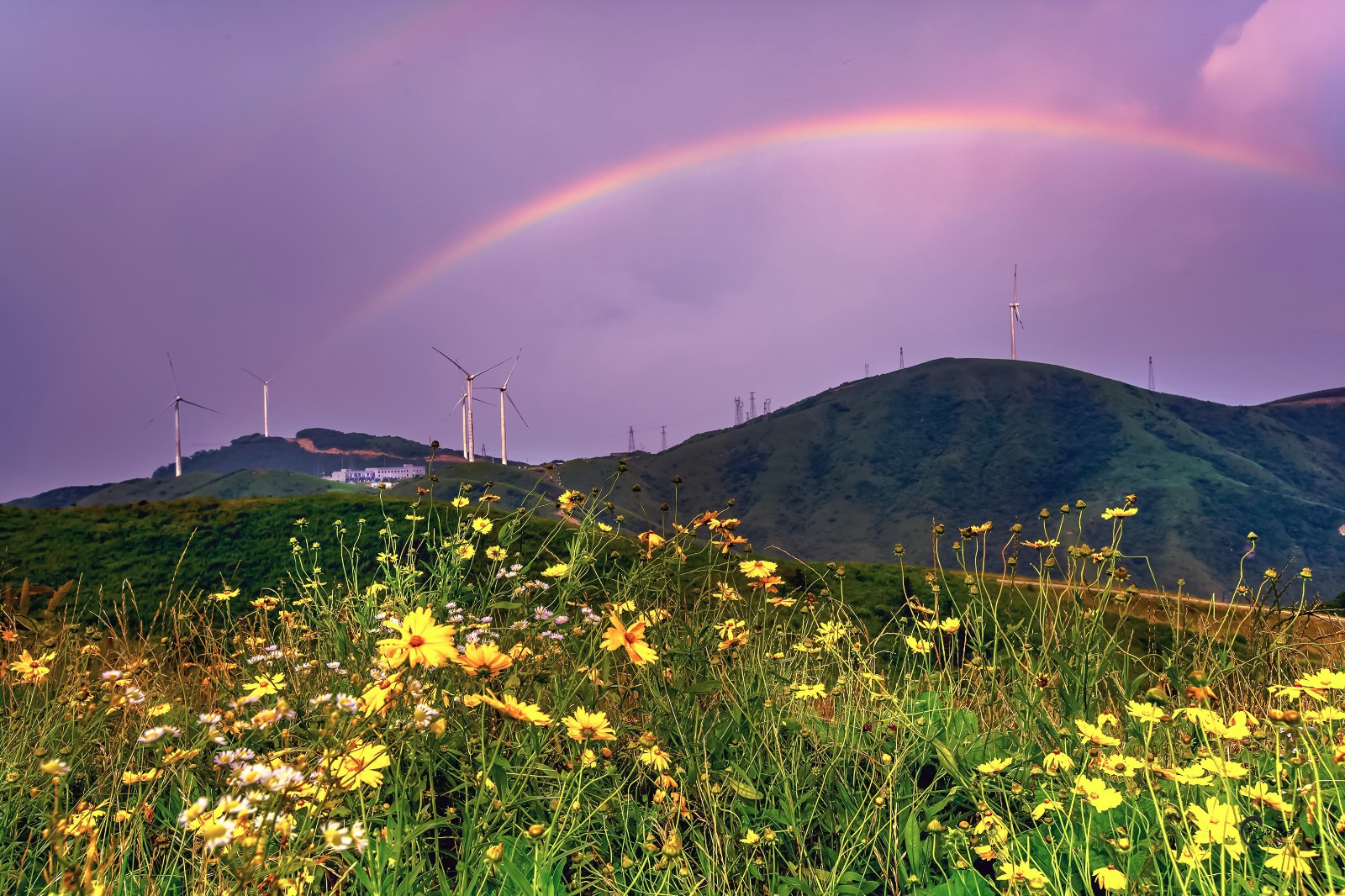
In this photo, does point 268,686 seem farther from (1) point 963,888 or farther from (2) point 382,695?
(1) point 963,888

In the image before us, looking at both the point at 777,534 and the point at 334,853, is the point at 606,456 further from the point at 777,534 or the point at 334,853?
the point at 334,853

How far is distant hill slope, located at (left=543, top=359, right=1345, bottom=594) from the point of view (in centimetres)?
13550

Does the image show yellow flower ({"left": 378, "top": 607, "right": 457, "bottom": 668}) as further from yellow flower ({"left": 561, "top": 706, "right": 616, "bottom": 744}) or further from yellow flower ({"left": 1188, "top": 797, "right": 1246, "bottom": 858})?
yellow flower ({"left": 1188, "top": 797, "right": 1246, "bottom": 858})

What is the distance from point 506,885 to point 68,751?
3.23m

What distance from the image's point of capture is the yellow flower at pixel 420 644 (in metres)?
2.09

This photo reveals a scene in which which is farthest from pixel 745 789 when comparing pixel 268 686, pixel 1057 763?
pixel 268 686

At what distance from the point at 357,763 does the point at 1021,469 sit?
589 feet

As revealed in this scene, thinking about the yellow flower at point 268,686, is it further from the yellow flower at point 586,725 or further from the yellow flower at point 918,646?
the yellow flower at point 918,646

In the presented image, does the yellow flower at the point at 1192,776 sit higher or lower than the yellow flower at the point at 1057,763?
higher

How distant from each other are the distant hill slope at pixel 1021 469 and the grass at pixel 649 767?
12210cm

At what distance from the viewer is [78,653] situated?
5.58 m

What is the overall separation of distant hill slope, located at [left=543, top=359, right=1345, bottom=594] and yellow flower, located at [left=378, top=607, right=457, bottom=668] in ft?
408

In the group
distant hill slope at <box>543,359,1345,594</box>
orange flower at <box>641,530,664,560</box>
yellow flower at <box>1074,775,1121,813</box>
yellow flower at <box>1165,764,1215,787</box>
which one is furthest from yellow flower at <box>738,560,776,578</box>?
distant hill slope at <box>543,359,1345,594</box>

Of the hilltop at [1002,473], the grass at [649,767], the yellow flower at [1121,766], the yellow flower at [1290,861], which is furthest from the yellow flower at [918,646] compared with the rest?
the hilltop at [1002,473]
